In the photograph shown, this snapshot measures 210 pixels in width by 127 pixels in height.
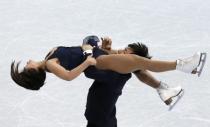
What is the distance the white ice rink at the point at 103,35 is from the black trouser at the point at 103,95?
89cm

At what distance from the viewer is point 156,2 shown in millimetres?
7152

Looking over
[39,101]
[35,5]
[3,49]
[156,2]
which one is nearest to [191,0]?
[156,2]

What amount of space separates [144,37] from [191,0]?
1.68 metres

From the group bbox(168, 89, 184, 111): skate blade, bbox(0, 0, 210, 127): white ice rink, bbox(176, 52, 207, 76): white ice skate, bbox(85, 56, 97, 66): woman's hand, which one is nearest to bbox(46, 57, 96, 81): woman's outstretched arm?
bbox(85, 56, 97, 66): woman's hand

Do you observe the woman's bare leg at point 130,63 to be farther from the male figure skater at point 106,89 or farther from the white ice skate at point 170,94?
the white ice skate at point 170,94

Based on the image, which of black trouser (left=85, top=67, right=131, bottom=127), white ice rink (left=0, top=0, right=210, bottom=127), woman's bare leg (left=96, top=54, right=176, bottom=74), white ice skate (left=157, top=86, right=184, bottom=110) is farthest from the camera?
white ice rink (left=0, top=0, right=210, bottom=127)

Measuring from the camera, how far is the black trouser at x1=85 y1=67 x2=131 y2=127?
10.4 ft

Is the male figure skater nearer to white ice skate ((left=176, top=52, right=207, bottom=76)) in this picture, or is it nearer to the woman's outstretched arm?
the woman's outstretched arm

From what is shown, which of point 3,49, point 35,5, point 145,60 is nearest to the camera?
point 145,60

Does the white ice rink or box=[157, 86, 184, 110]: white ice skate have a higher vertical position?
box=[157, 86, 184, 110]: white ice skate

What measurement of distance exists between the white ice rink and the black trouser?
893mm

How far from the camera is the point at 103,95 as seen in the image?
10.8 feet

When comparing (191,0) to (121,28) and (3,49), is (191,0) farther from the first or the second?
(3,49)

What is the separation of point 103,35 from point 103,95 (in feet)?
9.03
